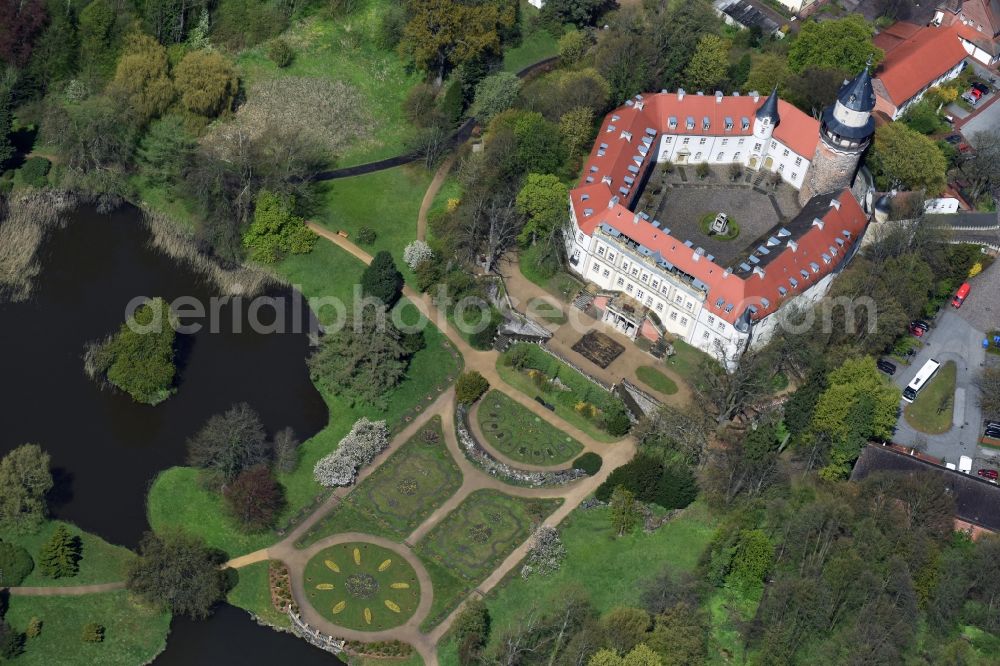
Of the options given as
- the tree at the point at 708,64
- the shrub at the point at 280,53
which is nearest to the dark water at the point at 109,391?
the shrub at the point at 280,53

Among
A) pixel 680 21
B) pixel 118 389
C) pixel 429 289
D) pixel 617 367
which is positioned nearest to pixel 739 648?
pixel 617 367

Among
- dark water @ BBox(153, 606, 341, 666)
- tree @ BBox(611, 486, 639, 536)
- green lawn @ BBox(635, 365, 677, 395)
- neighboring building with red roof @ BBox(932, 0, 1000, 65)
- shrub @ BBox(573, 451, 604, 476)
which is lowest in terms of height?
dark water @ BBox(153, 606, 341, 666)

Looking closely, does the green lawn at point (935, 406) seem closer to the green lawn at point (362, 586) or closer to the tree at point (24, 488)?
the green lawn at point (362, 586)

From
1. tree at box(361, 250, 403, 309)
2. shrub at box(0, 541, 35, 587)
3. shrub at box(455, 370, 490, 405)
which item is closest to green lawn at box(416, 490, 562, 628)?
shrub at box(455, 370, 490, 405)

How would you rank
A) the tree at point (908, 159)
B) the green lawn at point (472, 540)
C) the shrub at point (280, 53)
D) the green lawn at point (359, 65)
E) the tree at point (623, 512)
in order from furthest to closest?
the shrub at point (280, 53)
the green lawn at point (359, 65)
the tree at point (908, 159)
the tree at point (623, 512)
the green lawn at point (472, 540)

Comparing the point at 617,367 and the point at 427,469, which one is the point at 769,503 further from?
the point at 427,469

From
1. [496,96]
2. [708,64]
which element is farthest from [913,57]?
[496,96]

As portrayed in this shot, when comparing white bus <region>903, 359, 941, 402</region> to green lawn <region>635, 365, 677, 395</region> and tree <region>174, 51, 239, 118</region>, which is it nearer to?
green lawn <region>635, 365, 677, 395</region>
